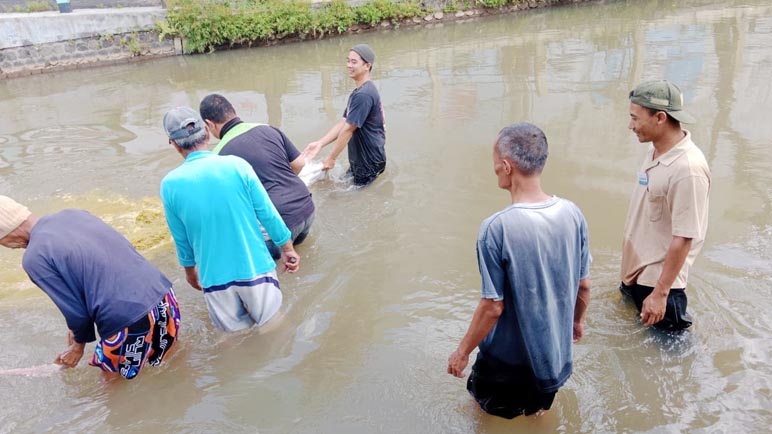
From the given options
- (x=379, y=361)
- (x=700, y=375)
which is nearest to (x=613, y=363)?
(x=700, y=375)

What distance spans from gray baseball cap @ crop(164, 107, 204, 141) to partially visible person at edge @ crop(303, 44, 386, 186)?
1975mm

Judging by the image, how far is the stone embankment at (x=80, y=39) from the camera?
41.3 feet

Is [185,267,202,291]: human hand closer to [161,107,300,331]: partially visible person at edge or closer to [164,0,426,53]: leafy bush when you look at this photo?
[161,107,300,331]: partially visible person at edge

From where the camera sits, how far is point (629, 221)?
3.21 m

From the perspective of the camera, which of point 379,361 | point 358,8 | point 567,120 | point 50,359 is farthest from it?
point 358,8

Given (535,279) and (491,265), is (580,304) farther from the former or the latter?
(491,265)

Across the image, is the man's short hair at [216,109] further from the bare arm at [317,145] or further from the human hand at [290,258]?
the bare arm at [317,145]

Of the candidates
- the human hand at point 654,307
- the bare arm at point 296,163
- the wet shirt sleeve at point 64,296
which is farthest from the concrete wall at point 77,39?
the human hand at point 654,307

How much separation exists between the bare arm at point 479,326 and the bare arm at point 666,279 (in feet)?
3.60

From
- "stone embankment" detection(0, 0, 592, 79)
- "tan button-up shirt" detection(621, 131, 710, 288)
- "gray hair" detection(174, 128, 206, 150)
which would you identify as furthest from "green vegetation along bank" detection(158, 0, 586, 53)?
"tan button-up shirt" detection(621, 131, 710, 288)

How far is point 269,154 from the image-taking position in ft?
13.4

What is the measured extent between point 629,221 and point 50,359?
155 inches

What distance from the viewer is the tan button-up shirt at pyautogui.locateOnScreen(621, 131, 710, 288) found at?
2.71m

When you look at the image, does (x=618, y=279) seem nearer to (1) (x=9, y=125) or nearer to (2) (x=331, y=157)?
(2) (x=331, y=157)
